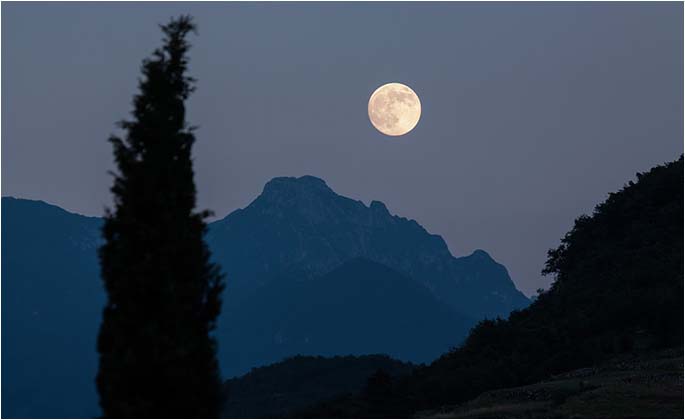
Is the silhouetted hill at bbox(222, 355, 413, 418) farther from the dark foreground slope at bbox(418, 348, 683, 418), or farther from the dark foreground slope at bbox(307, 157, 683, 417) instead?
the dark foreground slope at bbox(418, 348, 683, 418)

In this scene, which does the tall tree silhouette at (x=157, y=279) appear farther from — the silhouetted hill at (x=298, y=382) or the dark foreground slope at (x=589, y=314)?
the silhouetted hill at (x=298, y=382)

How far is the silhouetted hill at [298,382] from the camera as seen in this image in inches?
4892

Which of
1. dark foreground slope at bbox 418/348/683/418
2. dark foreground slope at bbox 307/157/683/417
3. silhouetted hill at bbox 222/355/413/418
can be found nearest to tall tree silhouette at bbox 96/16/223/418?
dark foreground slope at bbox 418/348/683/418

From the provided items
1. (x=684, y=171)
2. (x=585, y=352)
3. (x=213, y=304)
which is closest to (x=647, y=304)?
(x=585, y=352)

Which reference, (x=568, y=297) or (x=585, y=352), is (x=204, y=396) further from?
(x=568, y=297)

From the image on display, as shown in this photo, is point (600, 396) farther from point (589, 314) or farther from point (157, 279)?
point (589, 314)

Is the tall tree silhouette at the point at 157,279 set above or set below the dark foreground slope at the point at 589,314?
below

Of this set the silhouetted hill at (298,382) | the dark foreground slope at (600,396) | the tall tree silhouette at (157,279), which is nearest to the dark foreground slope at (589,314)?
the dark foreground slope at (600,396)

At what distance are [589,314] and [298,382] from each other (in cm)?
6839

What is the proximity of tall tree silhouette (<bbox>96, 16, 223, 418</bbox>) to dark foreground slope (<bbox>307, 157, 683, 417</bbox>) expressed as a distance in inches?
1161

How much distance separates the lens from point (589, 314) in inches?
3127

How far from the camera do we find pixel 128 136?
29.4 metres

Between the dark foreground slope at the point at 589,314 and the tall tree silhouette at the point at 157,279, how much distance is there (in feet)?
96.8

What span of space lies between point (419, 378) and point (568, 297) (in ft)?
72.8
